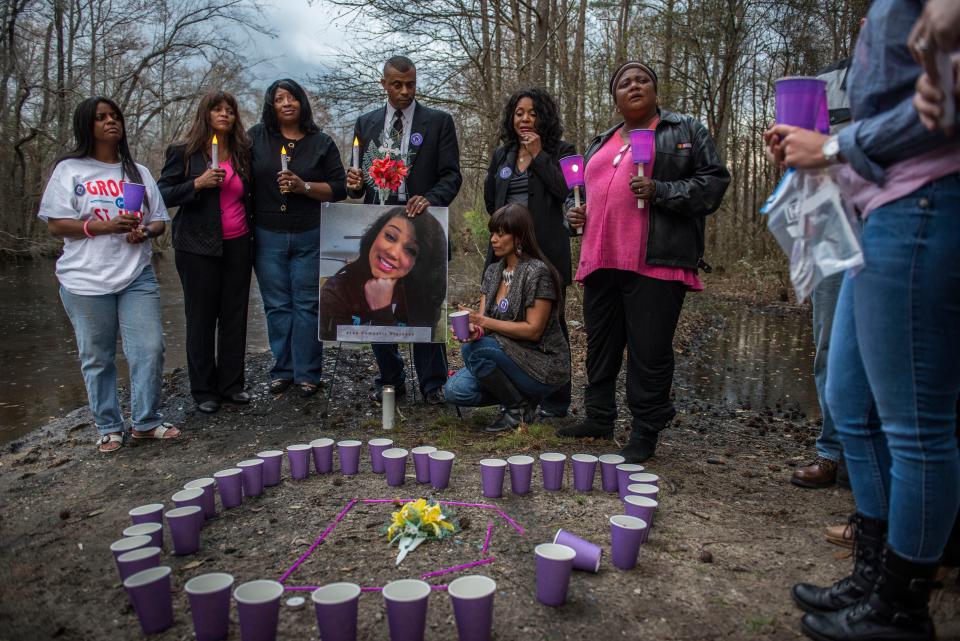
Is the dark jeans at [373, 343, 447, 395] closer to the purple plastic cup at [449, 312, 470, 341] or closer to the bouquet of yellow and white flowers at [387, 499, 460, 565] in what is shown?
the purple plastic cup at [449, 312, 470, 341]

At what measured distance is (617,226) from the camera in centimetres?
356

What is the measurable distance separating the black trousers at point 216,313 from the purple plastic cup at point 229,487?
1988 millimetres

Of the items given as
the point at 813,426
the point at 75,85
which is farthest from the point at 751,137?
the point at 75,85

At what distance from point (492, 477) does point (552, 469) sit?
1.01 ft

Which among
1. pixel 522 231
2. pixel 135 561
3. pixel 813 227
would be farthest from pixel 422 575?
pixel 522 231

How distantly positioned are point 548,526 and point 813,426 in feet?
10.0

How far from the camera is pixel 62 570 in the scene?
2564 mm

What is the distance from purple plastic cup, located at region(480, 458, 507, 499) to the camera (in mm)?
3117

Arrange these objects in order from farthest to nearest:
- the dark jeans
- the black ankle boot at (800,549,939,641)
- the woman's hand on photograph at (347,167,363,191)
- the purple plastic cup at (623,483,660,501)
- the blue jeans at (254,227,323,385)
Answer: the dark jeans, the blue jeans at (254,227,323,385), the woman's hand on photograph at (347,167,363,191), the purple plastic cup at (623,483,660,501), the black ankle boot at (800,549,939,641)

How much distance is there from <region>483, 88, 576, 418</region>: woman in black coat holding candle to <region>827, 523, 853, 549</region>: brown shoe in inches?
80.7

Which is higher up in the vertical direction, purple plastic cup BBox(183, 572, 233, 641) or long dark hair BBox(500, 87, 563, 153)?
long dark hair BBox(500, 87, 563, 153)

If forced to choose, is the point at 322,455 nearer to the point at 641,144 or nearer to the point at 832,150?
the point at 641,144

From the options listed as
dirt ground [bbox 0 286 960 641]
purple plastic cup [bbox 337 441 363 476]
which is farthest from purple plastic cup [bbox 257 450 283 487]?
purple plastic cup [bbox 337 441 363 476]

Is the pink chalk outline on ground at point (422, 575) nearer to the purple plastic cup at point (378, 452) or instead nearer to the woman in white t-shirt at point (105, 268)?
the purple plastic cup at point (378, 452)
